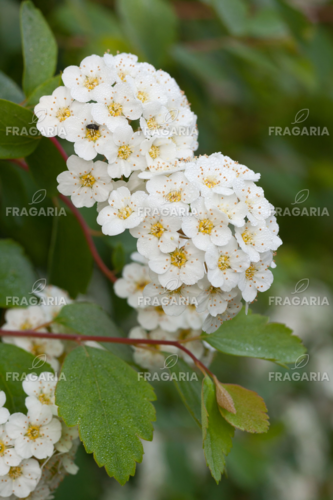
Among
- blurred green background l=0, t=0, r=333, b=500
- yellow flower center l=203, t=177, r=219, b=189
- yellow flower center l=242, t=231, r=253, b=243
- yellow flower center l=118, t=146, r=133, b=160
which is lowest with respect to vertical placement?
blurred green background l=0, t=0, r=333, b=500

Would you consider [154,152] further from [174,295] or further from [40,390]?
[40,390]

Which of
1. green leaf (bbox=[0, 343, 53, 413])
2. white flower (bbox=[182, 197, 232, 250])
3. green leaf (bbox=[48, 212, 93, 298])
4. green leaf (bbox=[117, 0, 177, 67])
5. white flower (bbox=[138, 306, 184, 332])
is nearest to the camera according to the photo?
white flower (bbox=[182, 197, 232, 250])

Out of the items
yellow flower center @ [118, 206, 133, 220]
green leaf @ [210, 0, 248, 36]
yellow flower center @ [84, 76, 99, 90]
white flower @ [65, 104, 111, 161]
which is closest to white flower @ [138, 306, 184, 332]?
yellow flower center @ [118, 206, 133, 220]

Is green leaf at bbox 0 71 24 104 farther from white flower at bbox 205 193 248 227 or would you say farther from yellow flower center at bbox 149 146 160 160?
white flower at bbox 205 193 248 227

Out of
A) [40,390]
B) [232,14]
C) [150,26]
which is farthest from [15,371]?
[232,14]

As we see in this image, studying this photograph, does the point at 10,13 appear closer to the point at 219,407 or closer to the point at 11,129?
the point at 11,129

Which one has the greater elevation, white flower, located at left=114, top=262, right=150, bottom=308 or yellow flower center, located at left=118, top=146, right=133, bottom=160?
yellow flower center, located at left=118, top=146, right=133, bottom=160

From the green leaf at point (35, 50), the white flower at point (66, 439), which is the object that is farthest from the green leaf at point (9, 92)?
the white flower at point (66, 439)
